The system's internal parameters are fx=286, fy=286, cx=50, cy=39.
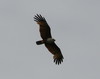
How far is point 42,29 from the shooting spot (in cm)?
2442

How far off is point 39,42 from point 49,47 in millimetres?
1527

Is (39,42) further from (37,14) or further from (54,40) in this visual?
(37,14)

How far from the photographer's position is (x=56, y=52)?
84.4ft

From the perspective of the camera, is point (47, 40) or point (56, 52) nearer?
point (47, 40)

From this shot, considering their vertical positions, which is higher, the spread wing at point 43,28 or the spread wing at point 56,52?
the spread wing at point 43,28

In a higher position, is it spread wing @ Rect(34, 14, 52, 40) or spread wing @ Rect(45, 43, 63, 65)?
spread wing @ Rect(34, 14, 52, 40)

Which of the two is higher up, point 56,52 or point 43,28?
→ point 43,28

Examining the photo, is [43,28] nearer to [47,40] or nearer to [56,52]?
[47,40]

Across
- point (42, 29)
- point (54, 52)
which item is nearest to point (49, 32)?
point (42, 29)

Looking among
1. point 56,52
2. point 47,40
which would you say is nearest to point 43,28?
point 47,40

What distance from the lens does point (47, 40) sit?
78.9 feet

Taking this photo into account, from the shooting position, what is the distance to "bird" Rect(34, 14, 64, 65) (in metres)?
24.1

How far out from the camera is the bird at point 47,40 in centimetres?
2409

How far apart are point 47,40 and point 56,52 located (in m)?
2.15
